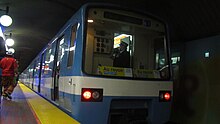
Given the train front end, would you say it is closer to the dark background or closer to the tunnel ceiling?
the tunnel ceiling

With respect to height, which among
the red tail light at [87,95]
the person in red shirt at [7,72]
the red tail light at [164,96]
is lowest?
the red tail light at [164,96]

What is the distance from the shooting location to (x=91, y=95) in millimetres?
3770

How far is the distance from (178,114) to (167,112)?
3281 millimetres

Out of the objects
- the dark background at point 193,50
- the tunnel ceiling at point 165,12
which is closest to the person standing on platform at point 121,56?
the tunnel ceiling at point 165,12

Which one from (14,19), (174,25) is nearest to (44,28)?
(14,19)

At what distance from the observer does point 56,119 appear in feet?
11.6

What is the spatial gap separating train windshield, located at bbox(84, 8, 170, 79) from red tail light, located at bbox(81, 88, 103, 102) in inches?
11.8

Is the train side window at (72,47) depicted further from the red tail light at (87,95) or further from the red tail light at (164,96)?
the red tail light at (164,96)

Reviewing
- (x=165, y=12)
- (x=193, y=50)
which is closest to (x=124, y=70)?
(x=193, y=50)

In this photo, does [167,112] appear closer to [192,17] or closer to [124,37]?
[124,37]

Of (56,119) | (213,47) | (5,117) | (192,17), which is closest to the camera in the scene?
(56,119)

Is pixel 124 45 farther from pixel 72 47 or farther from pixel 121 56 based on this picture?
pixel 72 47

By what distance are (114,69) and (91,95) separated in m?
0.64

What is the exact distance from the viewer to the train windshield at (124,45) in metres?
4.12
